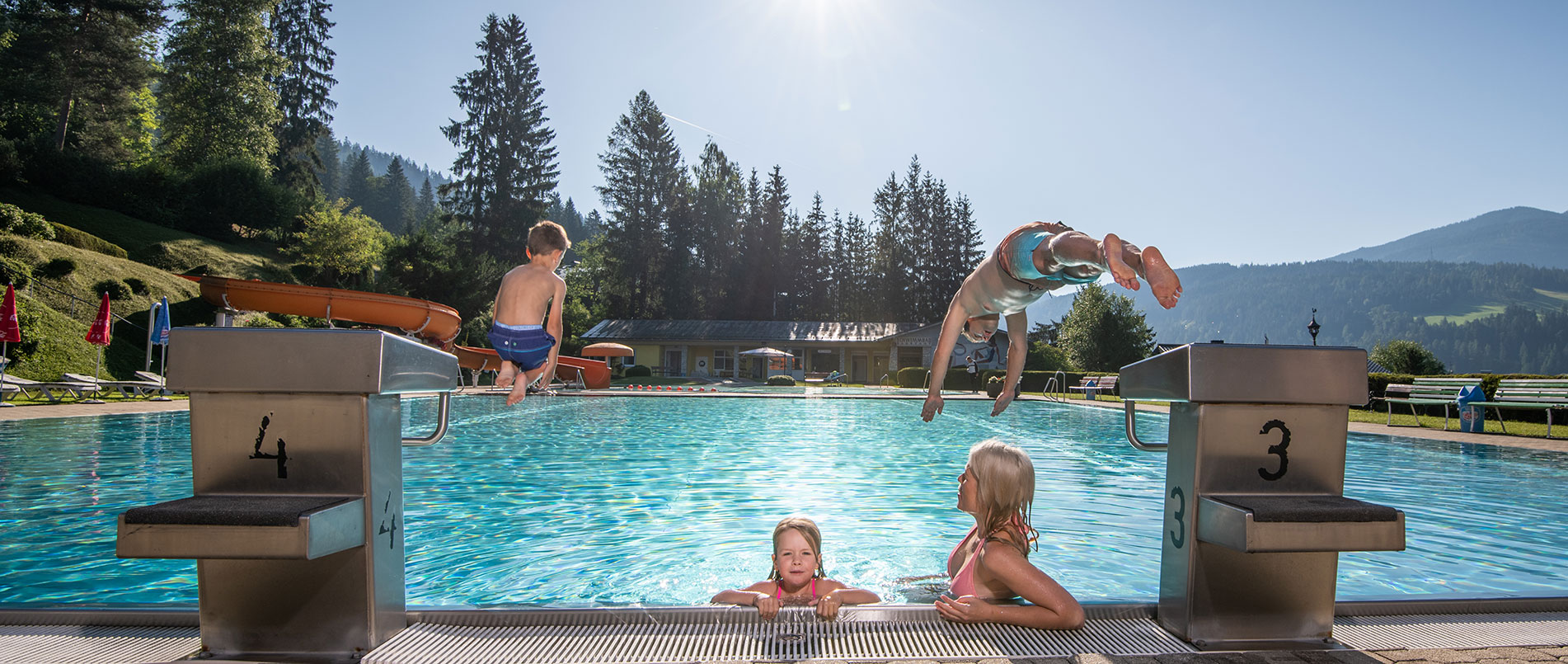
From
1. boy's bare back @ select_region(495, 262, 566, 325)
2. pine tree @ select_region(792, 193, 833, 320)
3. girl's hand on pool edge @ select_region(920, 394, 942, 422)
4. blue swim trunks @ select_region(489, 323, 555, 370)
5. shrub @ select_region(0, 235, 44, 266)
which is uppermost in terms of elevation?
pine tree @ select_region(792, 193, 833, 320)

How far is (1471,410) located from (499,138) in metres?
47.6

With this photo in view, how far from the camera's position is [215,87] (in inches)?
1724

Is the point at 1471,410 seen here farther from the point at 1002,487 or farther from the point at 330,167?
the point at 330,167

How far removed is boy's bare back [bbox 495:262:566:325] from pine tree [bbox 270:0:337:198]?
5561 centimetres

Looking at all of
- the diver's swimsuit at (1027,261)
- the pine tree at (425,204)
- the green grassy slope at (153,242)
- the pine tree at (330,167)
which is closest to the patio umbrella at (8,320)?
the green grassy slope at (153,242)

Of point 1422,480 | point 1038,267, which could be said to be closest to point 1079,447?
point 1422,480

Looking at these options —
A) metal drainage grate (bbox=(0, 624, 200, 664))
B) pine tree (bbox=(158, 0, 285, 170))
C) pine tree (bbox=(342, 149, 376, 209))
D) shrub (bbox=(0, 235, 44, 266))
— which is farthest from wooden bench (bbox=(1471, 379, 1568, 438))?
pine tree (bbox=(342, 149, 376, 209))

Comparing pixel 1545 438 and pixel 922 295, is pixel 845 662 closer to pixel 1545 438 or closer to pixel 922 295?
pixel 1545 438

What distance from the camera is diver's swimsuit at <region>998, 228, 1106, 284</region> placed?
3.26 meters

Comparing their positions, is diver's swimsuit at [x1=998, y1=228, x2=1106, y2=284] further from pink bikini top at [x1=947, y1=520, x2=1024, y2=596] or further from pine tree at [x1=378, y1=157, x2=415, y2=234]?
pine tree at [x1=378, y1=157, x2=415, y2=234]

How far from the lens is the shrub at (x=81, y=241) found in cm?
2588

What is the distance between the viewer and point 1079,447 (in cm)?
1302

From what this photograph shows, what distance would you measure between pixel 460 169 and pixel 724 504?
46.8 m

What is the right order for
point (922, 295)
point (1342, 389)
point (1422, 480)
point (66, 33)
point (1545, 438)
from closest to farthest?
1. point (1342, 389)
2. point (1422, 480)
3. point (1545, 438)
4. point (66, 33)
5. point (922, 295)
